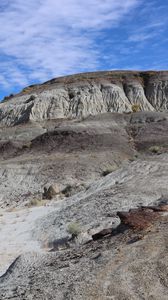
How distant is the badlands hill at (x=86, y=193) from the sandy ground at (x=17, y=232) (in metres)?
0.05

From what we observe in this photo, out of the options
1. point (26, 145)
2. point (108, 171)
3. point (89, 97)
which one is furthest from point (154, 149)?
point (89, 97)

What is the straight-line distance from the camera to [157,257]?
1190cm

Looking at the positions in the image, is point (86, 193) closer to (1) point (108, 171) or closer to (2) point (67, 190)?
(2) point (67, 190)

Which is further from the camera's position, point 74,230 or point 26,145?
point 26,145

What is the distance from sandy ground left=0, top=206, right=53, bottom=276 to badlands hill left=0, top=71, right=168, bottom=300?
49 mm

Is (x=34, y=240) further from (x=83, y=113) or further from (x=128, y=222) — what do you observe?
(x=83, y=113)

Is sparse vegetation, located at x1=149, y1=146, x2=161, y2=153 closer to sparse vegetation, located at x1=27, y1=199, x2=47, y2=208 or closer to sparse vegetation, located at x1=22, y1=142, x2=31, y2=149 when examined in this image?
sparse vegetation, located at x1=22, y1=142, x2=31, y2=149

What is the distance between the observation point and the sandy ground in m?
18.3

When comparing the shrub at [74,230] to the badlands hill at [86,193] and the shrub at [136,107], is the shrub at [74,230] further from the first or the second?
the shrub at [136,107]

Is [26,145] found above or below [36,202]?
above

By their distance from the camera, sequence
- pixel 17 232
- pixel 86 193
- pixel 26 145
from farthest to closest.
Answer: pixel 26 145 < pixel 86 193 < pixel 17 232

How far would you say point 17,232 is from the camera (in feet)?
72.0

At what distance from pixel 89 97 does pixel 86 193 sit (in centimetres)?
3923

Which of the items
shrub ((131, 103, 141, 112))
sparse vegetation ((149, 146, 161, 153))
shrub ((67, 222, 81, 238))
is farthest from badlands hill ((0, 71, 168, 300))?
shrub ((131, 103, 141, 112))
